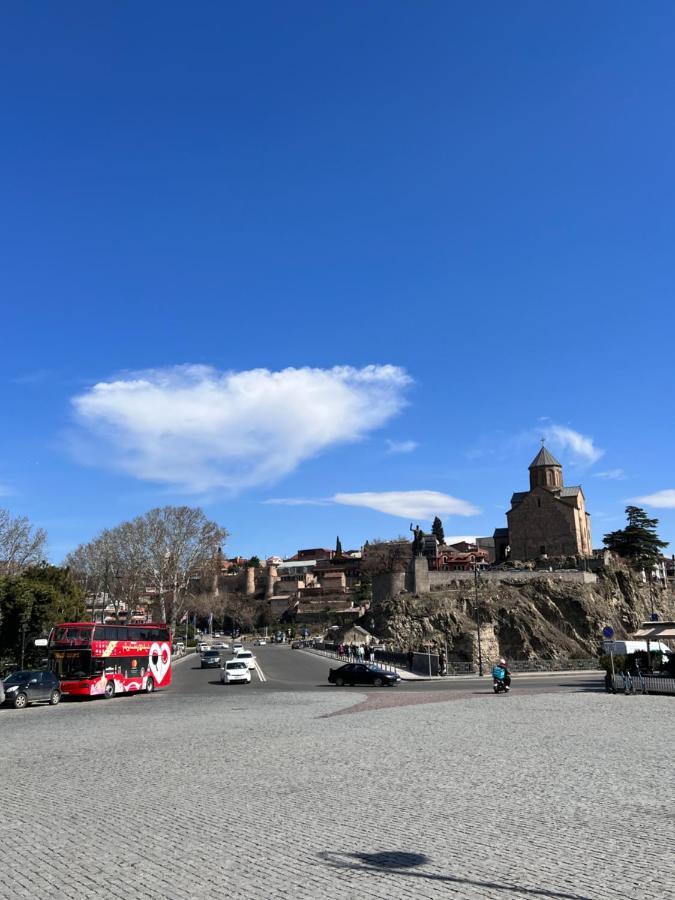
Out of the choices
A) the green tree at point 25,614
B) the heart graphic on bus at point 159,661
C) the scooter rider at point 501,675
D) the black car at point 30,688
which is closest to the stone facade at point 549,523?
the scooter rider at point 501,675

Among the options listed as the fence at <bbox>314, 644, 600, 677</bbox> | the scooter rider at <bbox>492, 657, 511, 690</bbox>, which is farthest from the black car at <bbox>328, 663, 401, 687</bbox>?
the scooter rider at <bbox>492, 657, 511, 690</bbox>

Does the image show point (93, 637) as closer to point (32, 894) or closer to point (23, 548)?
point (32, 894)

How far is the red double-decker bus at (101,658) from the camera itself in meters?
29.8

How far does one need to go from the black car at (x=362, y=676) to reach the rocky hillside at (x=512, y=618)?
4615 centimetres

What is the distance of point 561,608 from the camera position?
276 ft

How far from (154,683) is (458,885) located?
31120 mm

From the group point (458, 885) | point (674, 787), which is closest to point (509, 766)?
point (674, 787)

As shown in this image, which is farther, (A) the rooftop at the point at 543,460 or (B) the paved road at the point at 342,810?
(A) the rooftop at the point at 543,460

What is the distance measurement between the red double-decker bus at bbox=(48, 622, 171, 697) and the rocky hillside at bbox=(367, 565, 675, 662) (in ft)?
167

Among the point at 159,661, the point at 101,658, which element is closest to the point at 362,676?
the point at 159,661

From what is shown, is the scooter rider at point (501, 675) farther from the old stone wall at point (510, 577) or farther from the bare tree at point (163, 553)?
the old stone wall at point (510, 577)

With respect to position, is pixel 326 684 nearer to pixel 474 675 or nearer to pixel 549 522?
pixel 474 675

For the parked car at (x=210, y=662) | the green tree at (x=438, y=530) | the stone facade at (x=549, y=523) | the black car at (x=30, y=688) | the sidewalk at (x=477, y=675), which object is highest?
the green tree at (x=438, y=530)

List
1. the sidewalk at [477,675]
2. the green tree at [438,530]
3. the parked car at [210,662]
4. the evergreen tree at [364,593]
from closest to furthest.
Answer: the sidewalk at [477,675] < the parked car at [210,662] < the evergreen tree at [364,593] < the green tree at [438,530]
